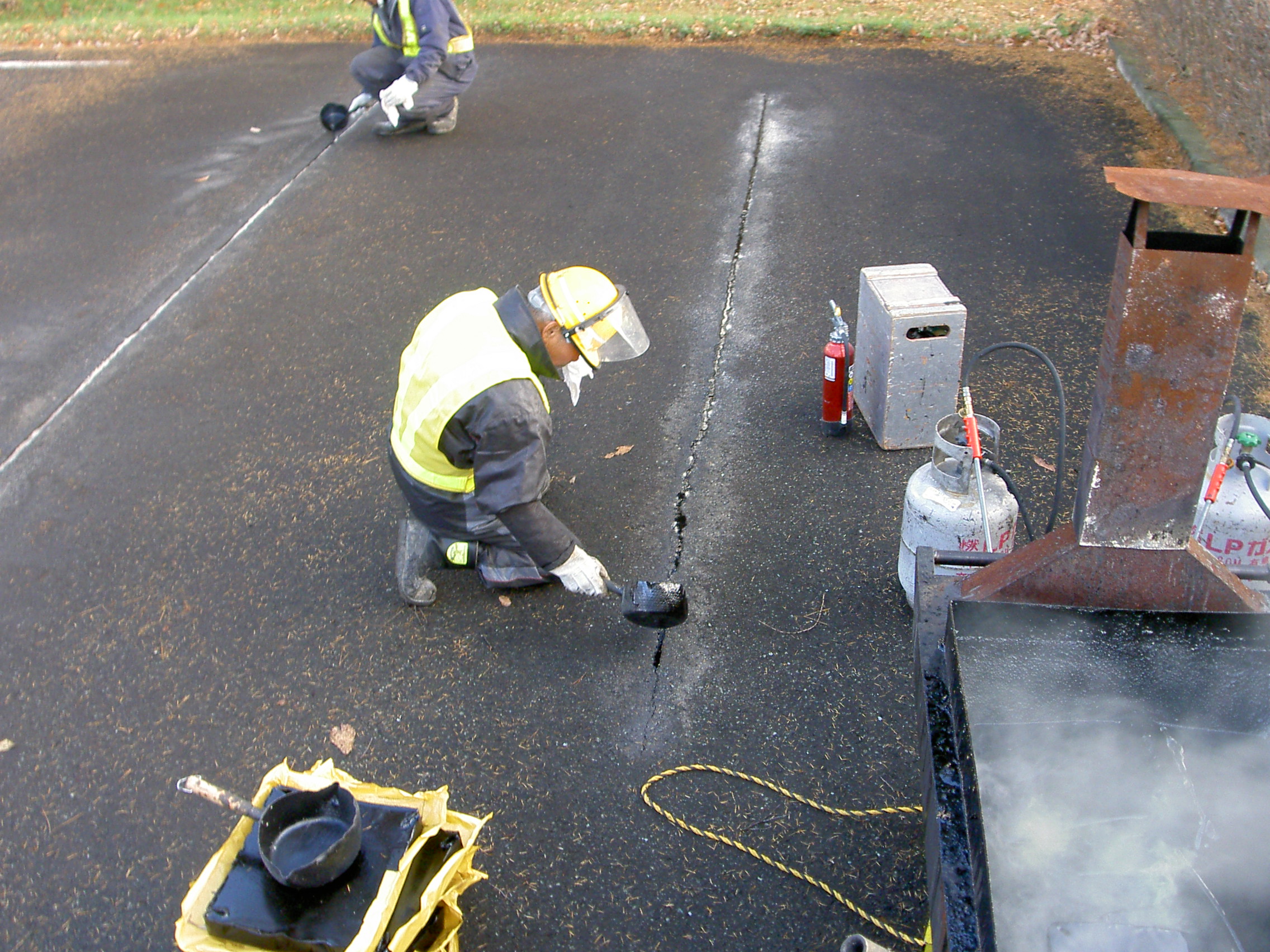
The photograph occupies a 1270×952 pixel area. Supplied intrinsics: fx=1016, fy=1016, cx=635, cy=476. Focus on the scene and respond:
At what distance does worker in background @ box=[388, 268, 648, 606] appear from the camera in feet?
10.9

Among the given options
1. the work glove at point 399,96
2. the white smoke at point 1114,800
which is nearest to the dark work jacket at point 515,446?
the white smoke at point 1114,800

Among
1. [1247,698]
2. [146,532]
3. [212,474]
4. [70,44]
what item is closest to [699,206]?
[212,474]

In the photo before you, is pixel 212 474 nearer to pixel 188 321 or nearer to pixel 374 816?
pixel 188 321

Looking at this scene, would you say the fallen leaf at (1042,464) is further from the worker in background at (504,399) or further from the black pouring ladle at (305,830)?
the black pouring ladle at (305,830)

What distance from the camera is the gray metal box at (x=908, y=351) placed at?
4062 mm

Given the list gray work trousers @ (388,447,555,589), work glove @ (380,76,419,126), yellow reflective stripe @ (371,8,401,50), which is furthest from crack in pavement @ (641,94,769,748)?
yellow reflective stripe @ (371,8,401,50)

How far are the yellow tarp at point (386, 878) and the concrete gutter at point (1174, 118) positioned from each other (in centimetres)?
516

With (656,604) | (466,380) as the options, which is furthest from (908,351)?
(466,380)

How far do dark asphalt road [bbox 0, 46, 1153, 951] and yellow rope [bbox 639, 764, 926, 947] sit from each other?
0.11 ft

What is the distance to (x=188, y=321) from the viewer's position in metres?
5.89

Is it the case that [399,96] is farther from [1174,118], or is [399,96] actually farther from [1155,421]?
[1155,421]

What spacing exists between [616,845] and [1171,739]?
5.18 feet

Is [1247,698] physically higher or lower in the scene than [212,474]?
higher

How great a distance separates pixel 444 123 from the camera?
26.0 feet
